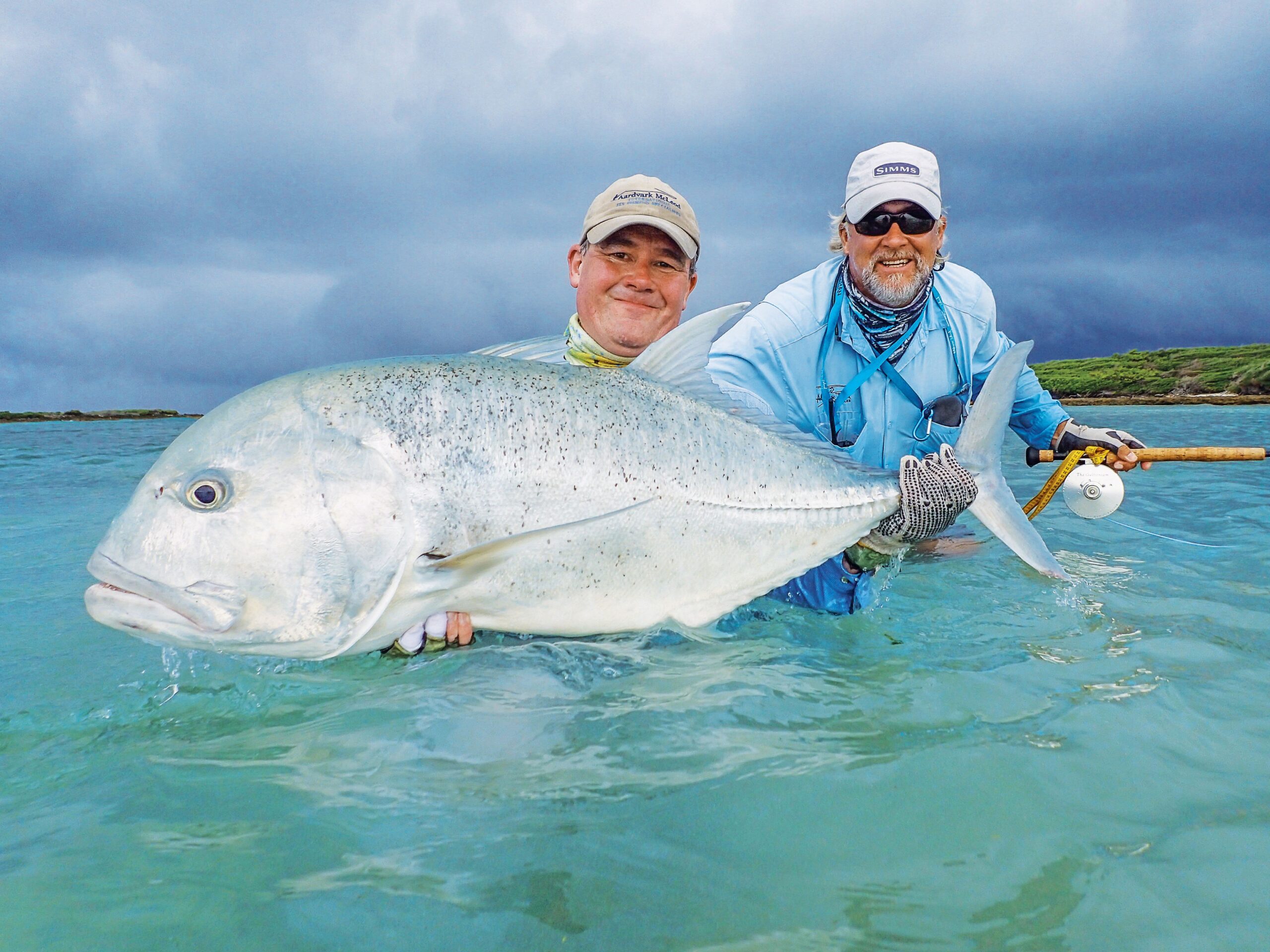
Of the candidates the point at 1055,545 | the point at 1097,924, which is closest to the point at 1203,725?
the point at 1097,924

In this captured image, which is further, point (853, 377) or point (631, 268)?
point (853, 377)

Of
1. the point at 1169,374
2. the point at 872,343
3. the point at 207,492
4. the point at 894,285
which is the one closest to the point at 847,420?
the point at 872,343

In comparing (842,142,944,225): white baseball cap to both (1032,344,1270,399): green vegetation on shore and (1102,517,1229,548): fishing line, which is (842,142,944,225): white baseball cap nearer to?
(1102,517,1229,548): fishing line

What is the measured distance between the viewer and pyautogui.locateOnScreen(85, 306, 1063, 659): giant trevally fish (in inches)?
85.9

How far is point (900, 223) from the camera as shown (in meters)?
3.96

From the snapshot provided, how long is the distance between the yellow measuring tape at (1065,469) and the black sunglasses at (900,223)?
5.05 ft

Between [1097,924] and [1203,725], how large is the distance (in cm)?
120

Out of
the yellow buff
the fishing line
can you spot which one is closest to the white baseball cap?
the yellow buff

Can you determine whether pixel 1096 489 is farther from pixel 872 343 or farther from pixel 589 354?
pixel 589 354

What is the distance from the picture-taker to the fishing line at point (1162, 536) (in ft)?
18.1

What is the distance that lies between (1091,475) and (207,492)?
4.45 m

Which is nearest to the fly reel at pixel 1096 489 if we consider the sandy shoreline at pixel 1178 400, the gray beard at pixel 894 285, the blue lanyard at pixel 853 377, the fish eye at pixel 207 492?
the blue lanyard at pixel 853 377

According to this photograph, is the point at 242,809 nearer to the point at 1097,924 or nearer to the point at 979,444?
the point at 1097,924

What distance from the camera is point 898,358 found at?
162 inches
